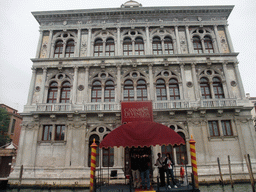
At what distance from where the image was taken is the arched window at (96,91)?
18070 mm

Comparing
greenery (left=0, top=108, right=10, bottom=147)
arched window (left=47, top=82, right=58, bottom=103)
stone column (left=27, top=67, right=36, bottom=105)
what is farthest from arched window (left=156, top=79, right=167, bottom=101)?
greenery (left=0, top=108, right=10, bottom=147)

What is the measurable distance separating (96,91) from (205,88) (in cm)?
1103

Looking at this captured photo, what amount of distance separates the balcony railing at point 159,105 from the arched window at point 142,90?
1594 millimetres

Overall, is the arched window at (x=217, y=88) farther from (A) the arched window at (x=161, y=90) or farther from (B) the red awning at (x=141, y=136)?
(B) the red awning at (x=141, y=136)

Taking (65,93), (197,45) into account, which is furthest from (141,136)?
(197,45)

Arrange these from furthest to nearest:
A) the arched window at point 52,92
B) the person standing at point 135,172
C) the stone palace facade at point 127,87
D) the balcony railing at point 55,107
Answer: the arched window at point 52,92 → the balcony railing at point 55,107 → the stone palace facade at point 127,87 → the person standing at point 135,172

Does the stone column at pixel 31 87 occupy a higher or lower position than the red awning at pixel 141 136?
higher

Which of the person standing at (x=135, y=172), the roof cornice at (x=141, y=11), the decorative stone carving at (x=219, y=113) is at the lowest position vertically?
the person standing at (x=135, y=172)

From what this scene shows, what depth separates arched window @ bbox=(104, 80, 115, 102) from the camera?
18000 millimetres

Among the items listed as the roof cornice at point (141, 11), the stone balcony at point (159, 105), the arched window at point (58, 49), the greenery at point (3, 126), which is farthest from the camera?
the greenery at point (3, 126)

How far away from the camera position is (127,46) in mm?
20062

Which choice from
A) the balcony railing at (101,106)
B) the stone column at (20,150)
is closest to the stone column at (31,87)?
the stone column at (20,150)

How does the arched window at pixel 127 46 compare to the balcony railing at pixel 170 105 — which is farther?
the arched window at pixel 127 46

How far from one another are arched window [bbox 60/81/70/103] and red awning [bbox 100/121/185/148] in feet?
32.5
